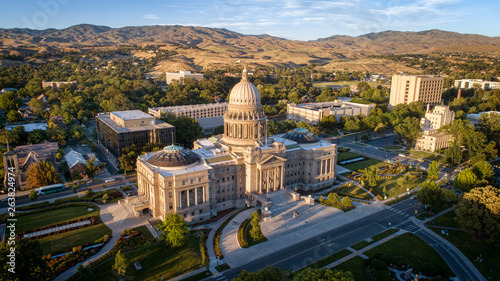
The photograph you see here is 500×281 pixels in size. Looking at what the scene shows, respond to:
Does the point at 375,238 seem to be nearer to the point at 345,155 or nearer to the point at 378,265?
the point at 378,265

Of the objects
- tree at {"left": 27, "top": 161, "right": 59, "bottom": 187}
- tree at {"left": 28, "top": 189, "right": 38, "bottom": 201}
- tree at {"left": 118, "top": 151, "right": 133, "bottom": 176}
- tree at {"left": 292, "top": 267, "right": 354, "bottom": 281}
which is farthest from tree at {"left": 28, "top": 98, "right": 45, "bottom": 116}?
tree at {"left": 292, "top": 267, "right": 354, "bottom": 281}

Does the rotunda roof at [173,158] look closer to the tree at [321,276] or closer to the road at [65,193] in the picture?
the road at [65,193]

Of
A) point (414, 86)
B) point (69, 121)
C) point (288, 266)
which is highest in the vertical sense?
point (414, 86)

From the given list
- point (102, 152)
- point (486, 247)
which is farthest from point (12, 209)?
point (486, 247)

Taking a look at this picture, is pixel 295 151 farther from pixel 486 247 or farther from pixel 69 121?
pixel 69 121

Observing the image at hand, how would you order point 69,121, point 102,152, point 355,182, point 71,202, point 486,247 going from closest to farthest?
point 486,247 < point 71,202 < point 355,182 < point 102,152 < point 69,121

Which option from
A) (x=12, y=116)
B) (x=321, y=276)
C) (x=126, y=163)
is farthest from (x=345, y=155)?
(x=12, y=116)

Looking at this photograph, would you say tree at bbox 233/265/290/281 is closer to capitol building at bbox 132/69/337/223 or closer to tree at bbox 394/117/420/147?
capitol building at bbox 132/69/337/223
